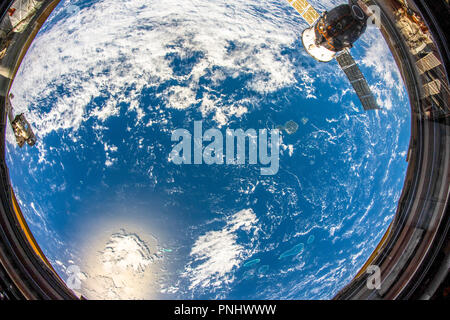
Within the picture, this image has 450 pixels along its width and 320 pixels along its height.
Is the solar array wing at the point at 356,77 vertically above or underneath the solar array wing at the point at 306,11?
underneath

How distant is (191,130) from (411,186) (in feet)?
50.5

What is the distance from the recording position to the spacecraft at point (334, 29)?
34.8 ft

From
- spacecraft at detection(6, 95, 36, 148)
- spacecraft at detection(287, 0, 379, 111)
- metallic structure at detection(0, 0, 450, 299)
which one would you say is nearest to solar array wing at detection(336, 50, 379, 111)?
spacecraft at detection(287, 0, 379, 111)

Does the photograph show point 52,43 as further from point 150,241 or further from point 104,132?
point 150,241

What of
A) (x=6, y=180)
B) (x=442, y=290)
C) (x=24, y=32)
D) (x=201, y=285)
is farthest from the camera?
(x=201, y=285)

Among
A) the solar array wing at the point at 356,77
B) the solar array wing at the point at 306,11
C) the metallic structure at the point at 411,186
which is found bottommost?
the metallic structure at the point at 411,186

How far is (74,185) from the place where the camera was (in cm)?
1664

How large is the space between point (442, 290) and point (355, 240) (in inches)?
616

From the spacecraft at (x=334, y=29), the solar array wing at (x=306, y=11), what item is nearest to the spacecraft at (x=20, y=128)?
the spacecraft at (x=334, y=29)

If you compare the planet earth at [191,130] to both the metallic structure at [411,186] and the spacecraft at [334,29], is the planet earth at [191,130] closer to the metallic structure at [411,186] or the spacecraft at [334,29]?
the spacecraft at [334,29]

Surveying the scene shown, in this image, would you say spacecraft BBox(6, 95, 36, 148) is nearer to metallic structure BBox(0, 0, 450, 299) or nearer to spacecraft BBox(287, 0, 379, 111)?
metallic structure BBox(0, 0, 450, 299)

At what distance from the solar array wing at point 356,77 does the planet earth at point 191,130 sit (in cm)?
52

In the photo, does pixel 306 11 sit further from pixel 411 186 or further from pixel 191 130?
pixel 411 186
